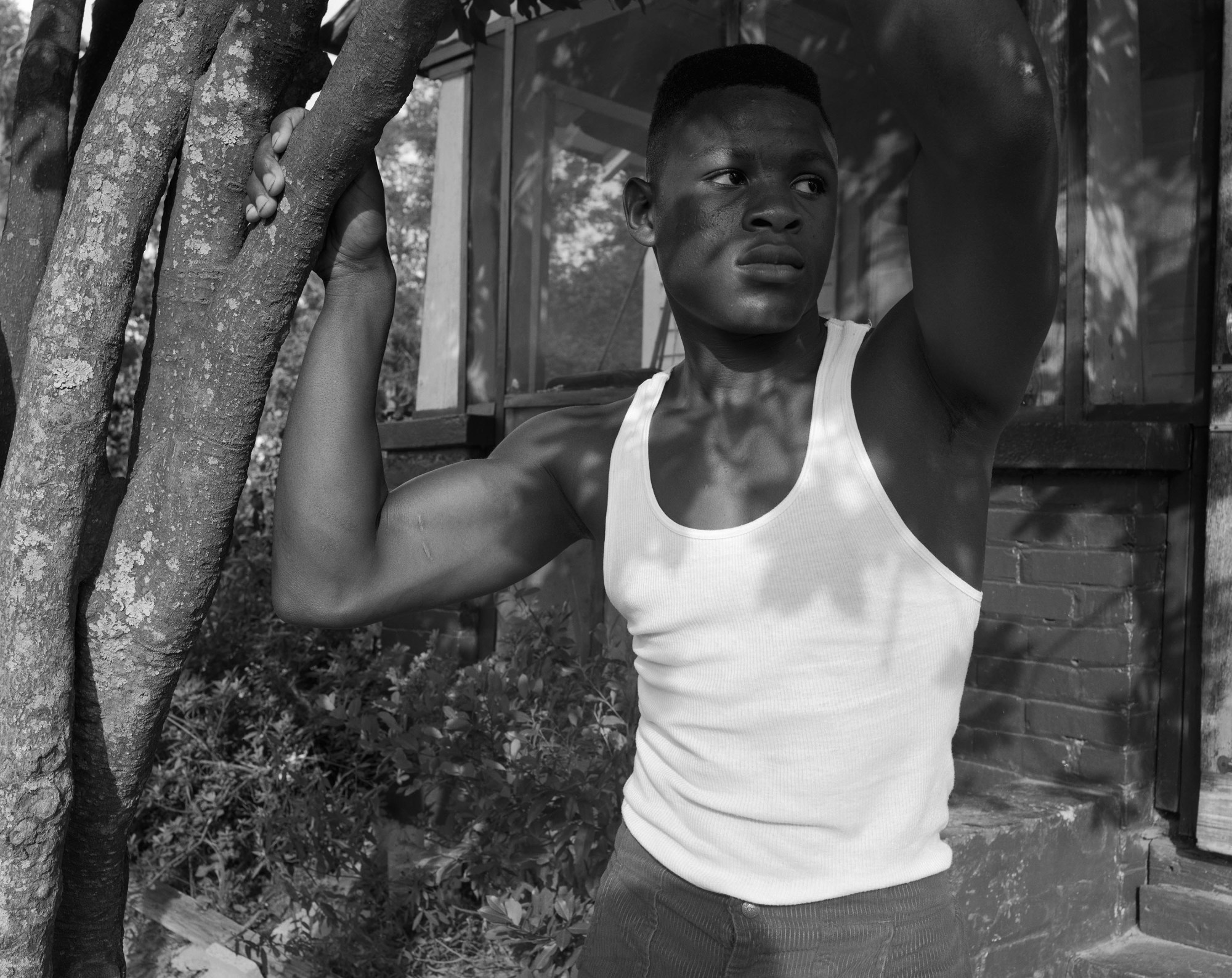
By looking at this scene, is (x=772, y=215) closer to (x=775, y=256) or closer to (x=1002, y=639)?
(x=775, y=256)

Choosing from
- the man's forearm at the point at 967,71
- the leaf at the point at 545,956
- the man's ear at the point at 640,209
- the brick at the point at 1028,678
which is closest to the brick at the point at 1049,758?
the brick at the point at 1028,678

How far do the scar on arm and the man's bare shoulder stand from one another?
180mm

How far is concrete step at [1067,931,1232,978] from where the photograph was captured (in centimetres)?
346

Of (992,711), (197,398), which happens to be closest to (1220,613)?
(992,711)

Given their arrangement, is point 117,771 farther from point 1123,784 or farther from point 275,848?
point 275,848

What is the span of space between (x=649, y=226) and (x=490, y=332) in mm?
4308

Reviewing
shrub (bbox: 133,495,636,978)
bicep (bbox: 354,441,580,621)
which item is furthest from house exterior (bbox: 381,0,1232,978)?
bicep (bbox: 354,441,580,621)

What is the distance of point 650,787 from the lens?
1.77 m

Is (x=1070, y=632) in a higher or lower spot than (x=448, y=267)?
lower

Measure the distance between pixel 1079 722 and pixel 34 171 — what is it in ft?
10.4

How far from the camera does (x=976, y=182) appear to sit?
4.50ft

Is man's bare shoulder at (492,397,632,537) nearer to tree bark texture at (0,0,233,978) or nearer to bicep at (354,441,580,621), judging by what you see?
bicep at (354,441,580,621)

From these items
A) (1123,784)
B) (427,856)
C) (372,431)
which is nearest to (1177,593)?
(1123,784)

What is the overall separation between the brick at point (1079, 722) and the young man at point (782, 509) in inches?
88.9
